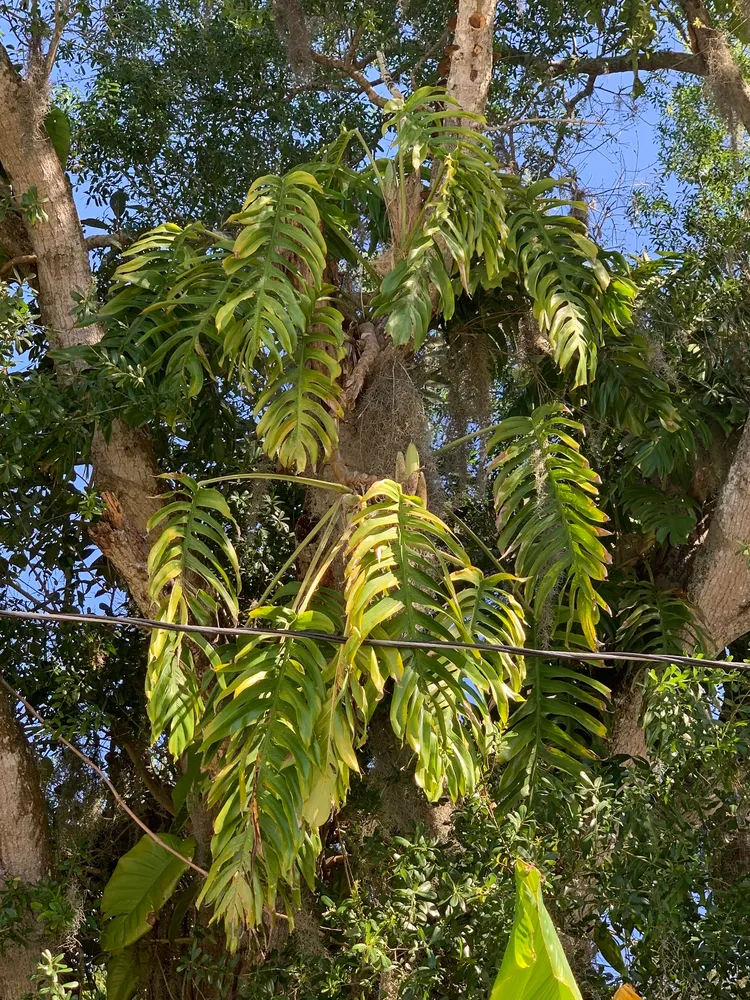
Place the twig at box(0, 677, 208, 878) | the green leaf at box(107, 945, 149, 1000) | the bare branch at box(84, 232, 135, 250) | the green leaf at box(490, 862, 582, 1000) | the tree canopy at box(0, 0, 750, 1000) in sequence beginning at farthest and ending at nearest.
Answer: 1. the bare branch at box(84, 232, 135, 250)
2. the green leaf at box(107, 945, 149, 1000)
3. the twig at box(0, 677, 208, 878)
4. the tree canopy at box(0, 0, 750, 1000)
5. the green leaf at box(490, 862, 582, 1000)

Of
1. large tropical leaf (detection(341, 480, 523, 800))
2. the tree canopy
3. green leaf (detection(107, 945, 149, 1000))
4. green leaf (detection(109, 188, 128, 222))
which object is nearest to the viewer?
large tropical leaf (detection(341, 480, 523, 800))

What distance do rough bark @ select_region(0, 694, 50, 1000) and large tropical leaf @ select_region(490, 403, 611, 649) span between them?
1.97 m

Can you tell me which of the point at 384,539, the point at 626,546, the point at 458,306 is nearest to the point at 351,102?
the point at 458,306

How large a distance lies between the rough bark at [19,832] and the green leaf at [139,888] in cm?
28

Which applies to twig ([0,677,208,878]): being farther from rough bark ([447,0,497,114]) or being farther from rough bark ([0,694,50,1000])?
rough bark ([447,0,497,114])

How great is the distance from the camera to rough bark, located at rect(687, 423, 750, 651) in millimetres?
4488

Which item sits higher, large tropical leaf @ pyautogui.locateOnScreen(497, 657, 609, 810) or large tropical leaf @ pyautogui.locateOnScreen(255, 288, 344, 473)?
large tropical leaf @ pyautogui.locateOnScreen(255, 288, 344, 473)

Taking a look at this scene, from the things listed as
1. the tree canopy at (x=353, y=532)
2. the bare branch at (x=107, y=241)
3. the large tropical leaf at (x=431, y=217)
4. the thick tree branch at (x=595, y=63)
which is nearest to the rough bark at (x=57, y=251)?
the tree canopy at (x=353, y=532)

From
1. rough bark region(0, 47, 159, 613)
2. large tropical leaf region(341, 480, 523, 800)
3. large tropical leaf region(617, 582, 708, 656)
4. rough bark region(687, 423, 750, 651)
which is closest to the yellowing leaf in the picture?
large tropical leaf region(341, 480, 523, 800)

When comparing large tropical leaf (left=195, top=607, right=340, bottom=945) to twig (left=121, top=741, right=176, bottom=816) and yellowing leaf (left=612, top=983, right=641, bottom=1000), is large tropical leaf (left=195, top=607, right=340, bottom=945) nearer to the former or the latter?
yellowing leaf (left=612, top=983, right=641, bottom=1000)

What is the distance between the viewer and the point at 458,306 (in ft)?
15.2

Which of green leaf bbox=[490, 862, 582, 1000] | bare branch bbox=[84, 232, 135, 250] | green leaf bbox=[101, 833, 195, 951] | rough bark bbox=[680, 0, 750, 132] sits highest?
rough bark bbox=[680, 0, 750, 132]

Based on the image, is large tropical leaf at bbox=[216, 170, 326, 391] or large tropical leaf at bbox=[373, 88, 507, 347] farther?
large tropical leaf at bbox=[373, 88, 507, 347]

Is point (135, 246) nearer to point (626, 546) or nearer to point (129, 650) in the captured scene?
point (129, 650)
